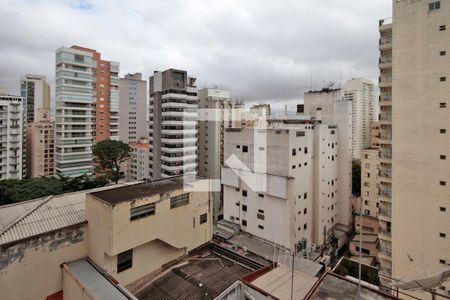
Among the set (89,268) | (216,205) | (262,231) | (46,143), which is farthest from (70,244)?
(46,143)

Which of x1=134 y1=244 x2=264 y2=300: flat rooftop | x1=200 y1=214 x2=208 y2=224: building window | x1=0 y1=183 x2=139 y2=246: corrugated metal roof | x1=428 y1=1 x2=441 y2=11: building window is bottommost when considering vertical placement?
x1=134 y1=244 x2=264 y2=300: flat rooftop

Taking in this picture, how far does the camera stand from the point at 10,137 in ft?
120

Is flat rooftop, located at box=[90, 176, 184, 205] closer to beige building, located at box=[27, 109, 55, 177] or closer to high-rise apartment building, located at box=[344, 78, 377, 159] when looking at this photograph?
beige building, located at box=[27, 109, 55, 177]

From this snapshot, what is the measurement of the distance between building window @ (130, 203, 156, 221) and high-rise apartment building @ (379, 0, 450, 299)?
14.0 meters

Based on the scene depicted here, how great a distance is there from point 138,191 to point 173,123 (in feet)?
65.6

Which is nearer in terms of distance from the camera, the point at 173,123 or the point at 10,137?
the point at 173,123

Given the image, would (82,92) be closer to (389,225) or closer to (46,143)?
(46,143)

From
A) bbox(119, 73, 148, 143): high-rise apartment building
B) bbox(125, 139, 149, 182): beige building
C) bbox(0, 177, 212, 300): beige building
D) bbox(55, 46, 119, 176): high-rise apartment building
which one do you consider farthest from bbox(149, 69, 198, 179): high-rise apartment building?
bbox(119, 73, 148, 143): high-rise apartment building

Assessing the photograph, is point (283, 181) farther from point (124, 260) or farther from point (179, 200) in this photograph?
point (124, 260)

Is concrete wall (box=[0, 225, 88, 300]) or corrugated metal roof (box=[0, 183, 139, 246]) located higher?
corrugated metal roof (box=[0, 183, 139, 246])

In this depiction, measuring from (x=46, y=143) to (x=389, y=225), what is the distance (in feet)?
163

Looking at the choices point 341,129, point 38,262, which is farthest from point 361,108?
point 38,262

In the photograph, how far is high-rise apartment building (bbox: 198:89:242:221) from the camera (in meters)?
35.5

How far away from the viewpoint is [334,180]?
92.2 ft
